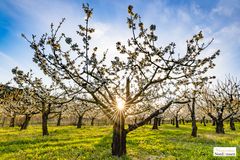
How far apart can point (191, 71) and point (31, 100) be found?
9385mm

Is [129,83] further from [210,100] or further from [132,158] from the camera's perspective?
[210,100]

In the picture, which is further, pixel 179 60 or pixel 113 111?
pixel 113 111

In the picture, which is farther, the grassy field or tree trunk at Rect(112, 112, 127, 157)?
the grassy field

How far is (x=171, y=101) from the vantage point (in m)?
14.9

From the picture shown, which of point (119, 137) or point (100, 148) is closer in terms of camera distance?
point (119, 137)

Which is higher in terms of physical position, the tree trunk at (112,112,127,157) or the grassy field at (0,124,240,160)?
the tree trunk at (112,112,127,157)

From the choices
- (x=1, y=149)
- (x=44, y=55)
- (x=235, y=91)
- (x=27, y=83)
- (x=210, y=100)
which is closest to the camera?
(x=44, y=55)

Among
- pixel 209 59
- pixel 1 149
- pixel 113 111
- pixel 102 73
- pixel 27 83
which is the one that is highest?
pixel 209 59

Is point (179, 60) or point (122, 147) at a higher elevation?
point (179, 60)

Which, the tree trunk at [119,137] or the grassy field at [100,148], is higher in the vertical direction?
the tree trunk at [119,137]

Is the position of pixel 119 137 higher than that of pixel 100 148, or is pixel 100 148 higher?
pixel 119 137

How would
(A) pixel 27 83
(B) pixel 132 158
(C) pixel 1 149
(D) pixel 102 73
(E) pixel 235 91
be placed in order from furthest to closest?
(E) pixel 235 91 → (C) pixel 1 149 → (B) pixel 132 158 → (D) pixel 102 73 → (A) pixel 27 83

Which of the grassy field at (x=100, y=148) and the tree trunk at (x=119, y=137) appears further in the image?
the grassy field at (x=100, y=148)

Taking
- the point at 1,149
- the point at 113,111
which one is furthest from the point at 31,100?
the point at 1,149
